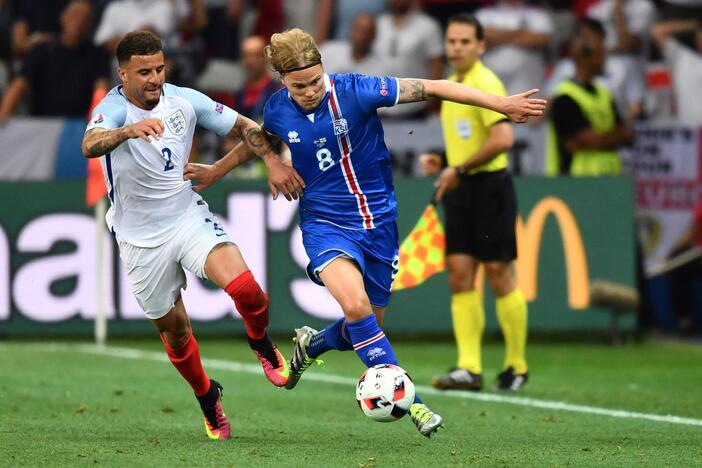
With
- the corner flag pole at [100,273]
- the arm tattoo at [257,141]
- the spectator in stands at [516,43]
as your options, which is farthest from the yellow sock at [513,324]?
the spectator in stands at [516,43]

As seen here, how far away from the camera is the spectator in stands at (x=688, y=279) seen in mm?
14961

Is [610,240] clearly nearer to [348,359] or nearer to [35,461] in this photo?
[348,359]

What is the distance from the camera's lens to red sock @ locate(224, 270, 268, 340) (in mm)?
8031

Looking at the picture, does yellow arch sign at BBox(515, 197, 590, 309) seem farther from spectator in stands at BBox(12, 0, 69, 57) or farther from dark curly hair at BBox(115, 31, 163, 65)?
dark curly hair at BBox(115, 31, 163, 65)

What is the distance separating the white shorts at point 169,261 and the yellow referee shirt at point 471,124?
3024 mm

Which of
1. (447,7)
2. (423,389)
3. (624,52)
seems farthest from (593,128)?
(423,389)

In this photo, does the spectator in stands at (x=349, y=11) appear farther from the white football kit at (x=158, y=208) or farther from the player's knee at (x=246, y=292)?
the player's knee at (x=246, y=292)

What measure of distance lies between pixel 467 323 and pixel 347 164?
3085 millimetres

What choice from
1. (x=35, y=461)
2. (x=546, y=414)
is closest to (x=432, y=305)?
(x=546, y=414)

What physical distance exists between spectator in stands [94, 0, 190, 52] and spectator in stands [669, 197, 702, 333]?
5.93 m

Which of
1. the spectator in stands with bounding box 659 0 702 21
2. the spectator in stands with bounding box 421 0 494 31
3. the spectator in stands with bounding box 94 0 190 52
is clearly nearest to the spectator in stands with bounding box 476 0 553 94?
the spectator in stands with bounding box 421 0 494 31

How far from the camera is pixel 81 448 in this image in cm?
754

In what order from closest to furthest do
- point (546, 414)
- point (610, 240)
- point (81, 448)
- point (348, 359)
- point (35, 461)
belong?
point (35, 461)
point (81, 448)
point (546, 414)
point (348, 359)
point (610, 240)

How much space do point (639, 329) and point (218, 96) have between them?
5.32m
